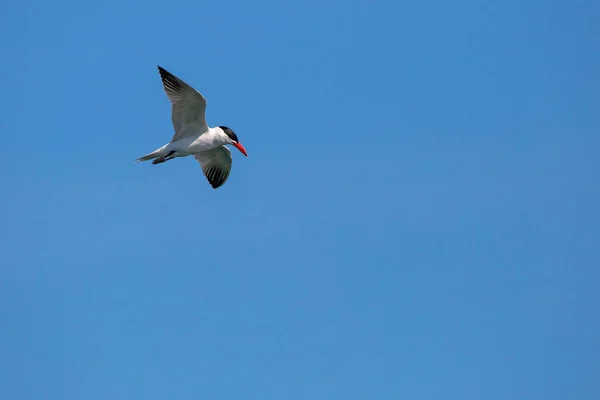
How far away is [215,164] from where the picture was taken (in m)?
36.3

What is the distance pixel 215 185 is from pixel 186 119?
3.90 metres

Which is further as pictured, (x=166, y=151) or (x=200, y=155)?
(x=200, y=155)

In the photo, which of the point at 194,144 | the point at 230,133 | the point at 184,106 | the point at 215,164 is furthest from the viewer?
the point at 215,164

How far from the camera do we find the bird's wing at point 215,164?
35.8 metres

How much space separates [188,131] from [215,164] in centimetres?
304

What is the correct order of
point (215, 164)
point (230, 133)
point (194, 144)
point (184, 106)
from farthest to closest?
1. point (215, 164)
2. point (230, 133)
3. point (194, 144)
4. point (184, 106)

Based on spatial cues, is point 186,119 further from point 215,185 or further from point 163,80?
point 215,185

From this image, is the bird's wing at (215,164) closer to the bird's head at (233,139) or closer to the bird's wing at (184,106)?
the bird's head at (233,139)

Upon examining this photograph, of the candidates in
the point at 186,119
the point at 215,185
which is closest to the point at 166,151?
the point at 186,119

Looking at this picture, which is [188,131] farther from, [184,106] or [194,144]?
[184,106]

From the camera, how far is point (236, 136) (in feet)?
113

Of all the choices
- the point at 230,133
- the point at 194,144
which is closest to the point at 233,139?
the point at 230,133

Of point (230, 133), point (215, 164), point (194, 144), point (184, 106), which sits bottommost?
point (194, 144)

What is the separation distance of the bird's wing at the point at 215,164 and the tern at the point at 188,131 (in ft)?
0.14
